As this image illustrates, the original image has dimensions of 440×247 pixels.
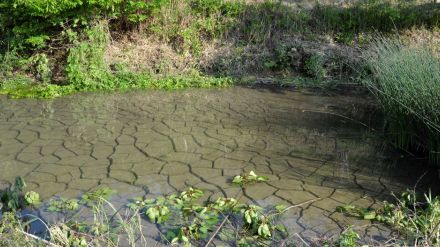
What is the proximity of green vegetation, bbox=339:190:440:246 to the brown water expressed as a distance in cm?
17

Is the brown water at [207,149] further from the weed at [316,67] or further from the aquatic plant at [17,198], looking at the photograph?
the weed at [316,67]

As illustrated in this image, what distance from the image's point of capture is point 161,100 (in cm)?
876

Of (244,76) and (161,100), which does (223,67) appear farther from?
(161,100)

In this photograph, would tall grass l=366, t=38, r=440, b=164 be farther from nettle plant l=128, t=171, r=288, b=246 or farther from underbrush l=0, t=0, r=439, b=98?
underbrush l=0, t=0, r=439, b=98

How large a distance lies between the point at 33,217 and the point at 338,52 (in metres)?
7.82

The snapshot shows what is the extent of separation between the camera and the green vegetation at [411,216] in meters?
3.70

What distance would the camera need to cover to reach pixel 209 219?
14.3 feet

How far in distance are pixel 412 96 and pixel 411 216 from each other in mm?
1650

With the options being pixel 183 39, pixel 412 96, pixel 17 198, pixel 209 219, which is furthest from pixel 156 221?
pixel 183 39

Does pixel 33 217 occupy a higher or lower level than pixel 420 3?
lower

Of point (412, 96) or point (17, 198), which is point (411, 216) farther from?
point (17, 198)

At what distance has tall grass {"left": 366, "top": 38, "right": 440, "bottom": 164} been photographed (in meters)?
5.29

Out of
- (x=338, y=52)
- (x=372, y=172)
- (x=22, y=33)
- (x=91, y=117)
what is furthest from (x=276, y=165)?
(x=22, y=33)

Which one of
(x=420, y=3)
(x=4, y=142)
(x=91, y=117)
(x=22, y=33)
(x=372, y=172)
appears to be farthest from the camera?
(x=420, y=3)
